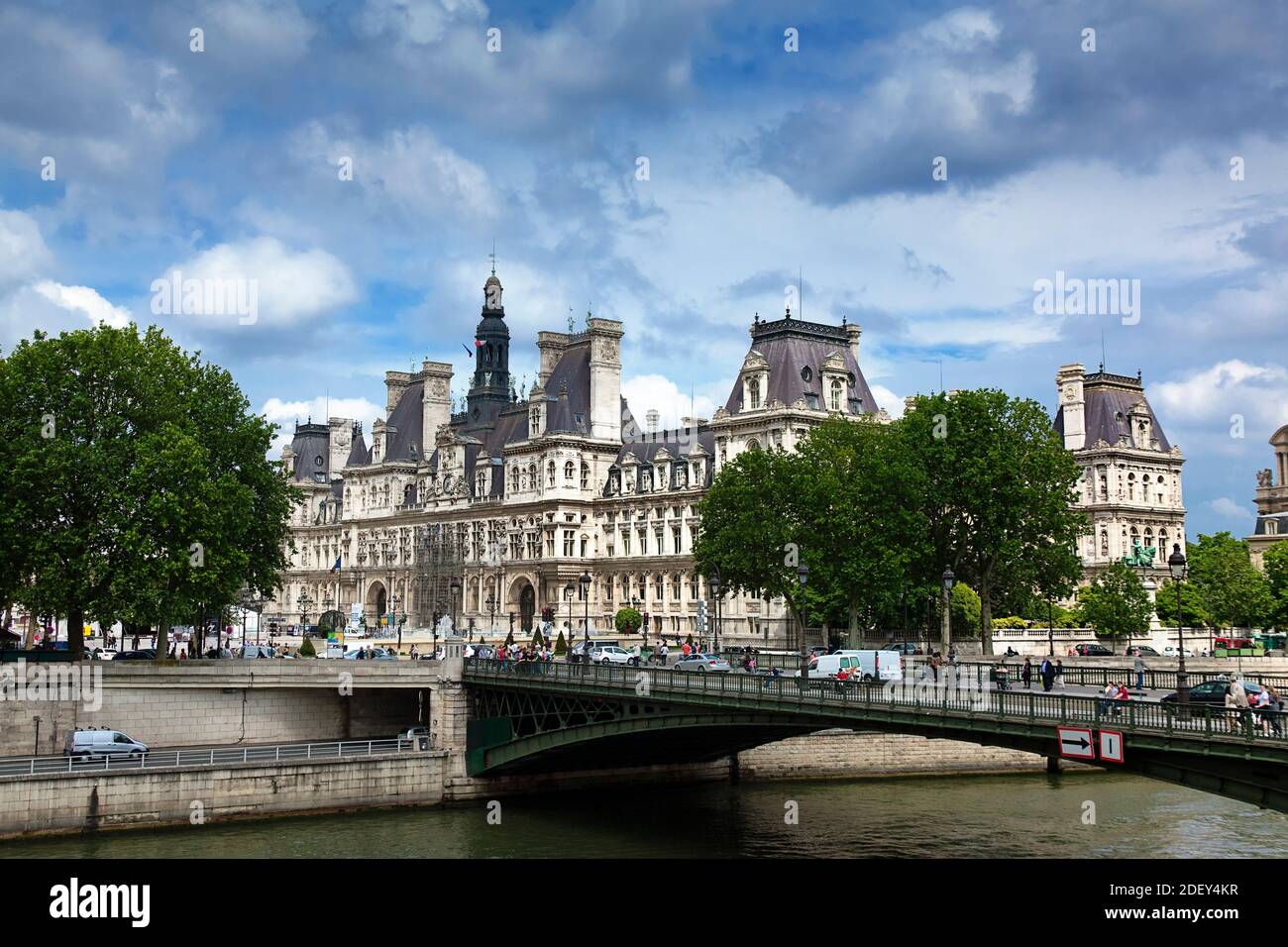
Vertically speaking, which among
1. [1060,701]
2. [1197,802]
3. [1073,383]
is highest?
[1073,383]

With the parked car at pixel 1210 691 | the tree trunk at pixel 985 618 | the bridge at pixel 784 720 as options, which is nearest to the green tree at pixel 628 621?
the tree trunk at pixel 985 618

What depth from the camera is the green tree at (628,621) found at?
342 feet

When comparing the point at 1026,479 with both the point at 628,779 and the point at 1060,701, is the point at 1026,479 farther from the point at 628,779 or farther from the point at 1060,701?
the point at 1060,701

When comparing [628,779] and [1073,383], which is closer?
[628,779]

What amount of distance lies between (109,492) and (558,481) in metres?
59.5

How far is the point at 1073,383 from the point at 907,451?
37.5m

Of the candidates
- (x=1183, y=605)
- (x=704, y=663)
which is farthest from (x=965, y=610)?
(x=704, y=663)

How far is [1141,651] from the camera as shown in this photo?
258 ft

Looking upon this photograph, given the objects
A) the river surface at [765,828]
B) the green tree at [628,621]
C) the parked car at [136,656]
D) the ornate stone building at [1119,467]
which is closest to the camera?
the river surface at [765,828]

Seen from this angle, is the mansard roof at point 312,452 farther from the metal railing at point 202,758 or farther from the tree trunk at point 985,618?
the metal railing at point 202,758

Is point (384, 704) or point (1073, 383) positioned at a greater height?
point (1073, 383)

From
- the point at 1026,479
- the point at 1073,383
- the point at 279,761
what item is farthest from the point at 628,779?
the point at 1073,383

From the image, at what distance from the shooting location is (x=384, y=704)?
63000 mm

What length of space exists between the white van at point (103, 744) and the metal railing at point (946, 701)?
1488 centimetres
